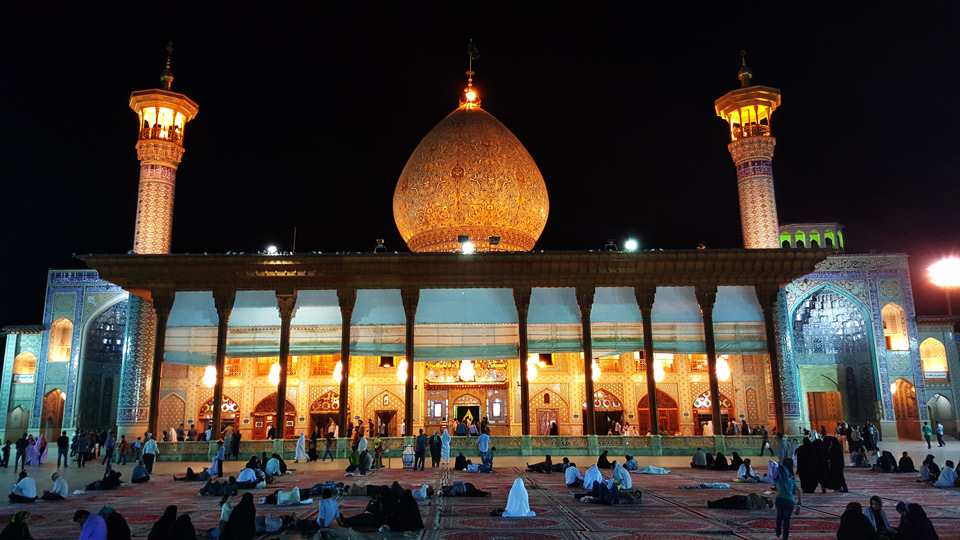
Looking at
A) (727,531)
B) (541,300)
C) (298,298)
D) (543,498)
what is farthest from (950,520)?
(298,298)

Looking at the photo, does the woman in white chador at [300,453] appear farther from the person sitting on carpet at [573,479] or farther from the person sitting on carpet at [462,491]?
the person sitting on carpet at [573,479]

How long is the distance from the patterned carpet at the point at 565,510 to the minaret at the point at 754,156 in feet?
34.3

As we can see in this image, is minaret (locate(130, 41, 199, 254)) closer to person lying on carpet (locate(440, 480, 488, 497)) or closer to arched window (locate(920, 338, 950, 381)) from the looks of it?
person lying on carpet (locate(440, 480, 488, 497))

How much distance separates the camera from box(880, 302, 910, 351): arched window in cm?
2853

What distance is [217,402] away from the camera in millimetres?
19141

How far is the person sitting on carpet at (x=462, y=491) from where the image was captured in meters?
11.7

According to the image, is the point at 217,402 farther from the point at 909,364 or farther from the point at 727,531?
the point at 909,364

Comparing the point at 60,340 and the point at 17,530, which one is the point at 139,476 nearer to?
the point at 17,530

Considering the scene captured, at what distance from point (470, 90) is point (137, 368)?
15.4m

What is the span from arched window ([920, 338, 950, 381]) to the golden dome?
19.8 metres

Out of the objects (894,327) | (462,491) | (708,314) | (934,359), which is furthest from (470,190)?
(934,359)

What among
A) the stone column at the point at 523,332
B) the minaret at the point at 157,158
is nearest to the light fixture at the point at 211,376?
the minaret at the point at 157,158

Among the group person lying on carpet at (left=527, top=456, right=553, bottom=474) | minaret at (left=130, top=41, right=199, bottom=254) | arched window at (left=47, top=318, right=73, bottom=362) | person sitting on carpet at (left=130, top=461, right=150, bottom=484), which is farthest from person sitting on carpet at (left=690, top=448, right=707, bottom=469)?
arched window at (left=47, top=318, right=73, bottom=362)

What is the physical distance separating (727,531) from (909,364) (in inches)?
971
